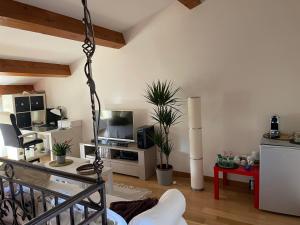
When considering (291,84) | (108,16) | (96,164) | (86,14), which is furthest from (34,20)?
(291,84)

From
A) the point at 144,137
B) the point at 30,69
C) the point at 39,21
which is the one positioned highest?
the point at 39,21

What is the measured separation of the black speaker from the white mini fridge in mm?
1678

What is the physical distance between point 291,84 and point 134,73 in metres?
2.29

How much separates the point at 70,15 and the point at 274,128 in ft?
9.32

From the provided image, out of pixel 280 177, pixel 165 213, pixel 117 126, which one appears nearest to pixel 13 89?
pixel 117 126

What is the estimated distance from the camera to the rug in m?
3.18

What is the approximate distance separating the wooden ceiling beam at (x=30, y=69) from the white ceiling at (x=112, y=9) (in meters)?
1.55

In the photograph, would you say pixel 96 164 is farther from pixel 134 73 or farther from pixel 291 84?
pixel 134 73

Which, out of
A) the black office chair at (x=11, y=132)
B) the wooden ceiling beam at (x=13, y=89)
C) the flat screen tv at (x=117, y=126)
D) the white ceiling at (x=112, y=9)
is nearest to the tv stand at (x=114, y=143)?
the flat screen tv at (x=117, y=126)

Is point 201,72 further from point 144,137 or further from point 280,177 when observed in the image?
point 280,177

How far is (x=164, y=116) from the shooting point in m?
3.40

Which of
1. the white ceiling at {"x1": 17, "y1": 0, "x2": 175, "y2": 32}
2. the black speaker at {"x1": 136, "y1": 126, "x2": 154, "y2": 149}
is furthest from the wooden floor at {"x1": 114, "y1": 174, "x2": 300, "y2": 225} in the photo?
the white ceiling at {"x1": 17, "y1": 0, "x2": 175, "y2": 32}

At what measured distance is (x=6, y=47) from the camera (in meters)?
3.46

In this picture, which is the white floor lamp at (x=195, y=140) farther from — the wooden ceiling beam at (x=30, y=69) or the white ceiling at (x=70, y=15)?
the wooden ceiling beam at (x=30, y=69)
